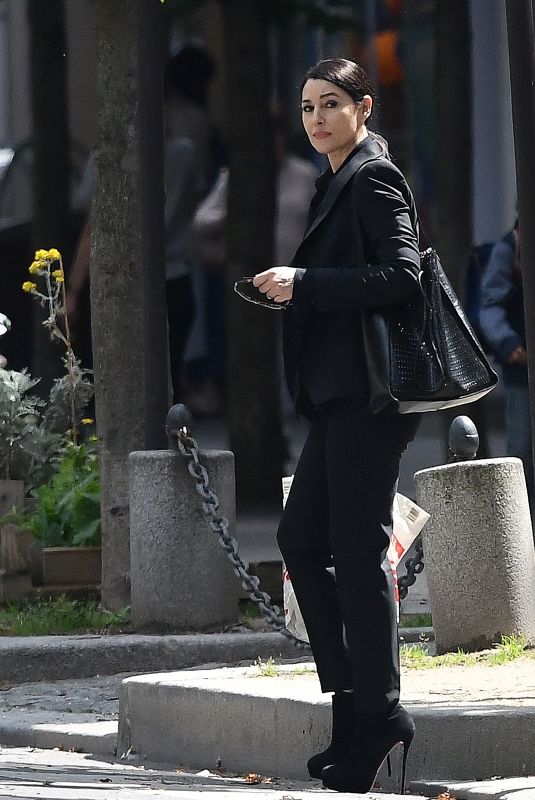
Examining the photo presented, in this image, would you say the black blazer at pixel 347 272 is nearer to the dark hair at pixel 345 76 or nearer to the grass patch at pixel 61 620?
the dark hair at pixel 345 76

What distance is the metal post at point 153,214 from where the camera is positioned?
304 inches

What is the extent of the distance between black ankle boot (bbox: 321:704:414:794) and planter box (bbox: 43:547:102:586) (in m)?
4.18

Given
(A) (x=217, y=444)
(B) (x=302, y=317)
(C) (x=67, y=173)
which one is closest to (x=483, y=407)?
(A) (x=217, y=444)

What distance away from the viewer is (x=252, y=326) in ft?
30.6

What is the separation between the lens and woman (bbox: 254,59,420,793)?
451cm

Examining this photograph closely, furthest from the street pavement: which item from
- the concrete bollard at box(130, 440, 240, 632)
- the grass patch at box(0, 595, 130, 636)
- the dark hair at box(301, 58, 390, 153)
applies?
the grass patch at box(0, 595, 130, 636)

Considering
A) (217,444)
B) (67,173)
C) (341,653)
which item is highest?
(67,173)

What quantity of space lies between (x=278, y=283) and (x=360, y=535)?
680 mm

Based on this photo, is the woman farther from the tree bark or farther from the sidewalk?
the tree bark

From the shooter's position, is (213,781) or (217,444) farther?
(217,444)

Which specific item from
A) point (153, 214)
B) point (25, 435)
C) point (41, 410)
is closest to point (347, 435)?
point (153, 214)

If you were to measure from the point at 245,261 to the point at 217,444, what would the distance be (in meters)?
0.98

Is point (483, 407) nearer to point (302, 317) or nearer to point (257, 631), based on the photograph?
point (257, 631)

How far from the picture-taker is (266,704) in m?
5.29
